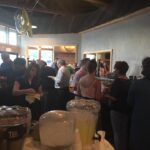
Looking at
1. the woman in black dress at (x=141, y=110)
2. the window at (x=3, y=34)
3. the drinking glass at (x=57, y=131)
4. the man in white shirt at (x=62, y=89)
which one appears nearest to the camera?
the drinking glass at (x=57, y=131)

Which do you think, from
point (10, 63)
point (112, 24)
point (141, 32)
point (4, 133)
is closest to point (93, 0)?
point (112, 24)

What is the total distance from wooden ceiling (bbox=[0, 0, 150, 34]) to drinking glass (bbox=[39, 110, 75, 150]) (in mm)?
4140

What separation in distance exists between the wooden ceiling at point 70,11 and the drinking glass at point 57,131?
4140 mm

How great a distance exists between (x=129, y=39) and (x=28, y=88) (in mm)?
3490

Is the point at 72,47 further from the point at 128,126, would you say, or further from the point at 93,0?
the point at 128,126

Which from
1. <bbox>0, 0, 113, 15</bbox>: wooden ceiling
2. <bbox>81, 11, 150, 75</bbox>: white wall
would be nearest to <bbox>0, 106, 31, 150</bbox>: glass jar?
<bbox>81, 11, 150, 75</bbox>: white wall

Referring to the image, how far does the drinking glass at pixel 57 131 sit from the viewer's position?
1.09m

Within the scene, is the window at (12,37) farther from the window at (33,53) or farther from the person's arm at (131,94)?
the person's arm at (131,94)

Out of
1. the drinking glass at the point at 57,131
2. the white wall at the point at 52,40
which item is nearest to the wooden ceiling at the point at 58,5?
the white wall at the point at 52,40

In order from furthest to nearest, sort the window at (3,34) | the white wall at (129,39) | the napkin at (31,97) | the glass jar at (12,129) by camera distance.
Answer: the window at (3,34), the white wall at (129,39), the napkin at (31,97), the glass jar at (12,129)

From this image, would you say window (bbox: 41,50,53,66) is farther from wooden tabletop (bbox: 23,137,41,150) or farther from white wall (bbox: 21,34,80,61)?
wooden tabletop (bbox: 23,137,41,150)

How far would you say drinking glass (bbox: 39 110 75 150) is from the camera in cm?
109

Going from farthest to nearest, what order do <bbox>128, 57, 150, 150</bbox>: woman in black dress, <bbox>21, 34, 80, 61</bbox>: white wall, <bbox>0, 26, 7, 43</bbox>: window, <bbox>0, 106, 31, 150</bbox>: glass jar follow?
<bbox>21, 34, 80, 61</bbox>: white wall, <bbox>0, 26, 7, 43</bbox>: window, <bbox>128, 57, 150, 150</bbox>: woman in black dress, <bbox>0, 106, 31, 150</bbox>: glass jar

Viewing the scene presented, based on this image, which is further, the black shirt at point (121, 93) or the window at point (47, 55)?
the window at point (47, 55)
